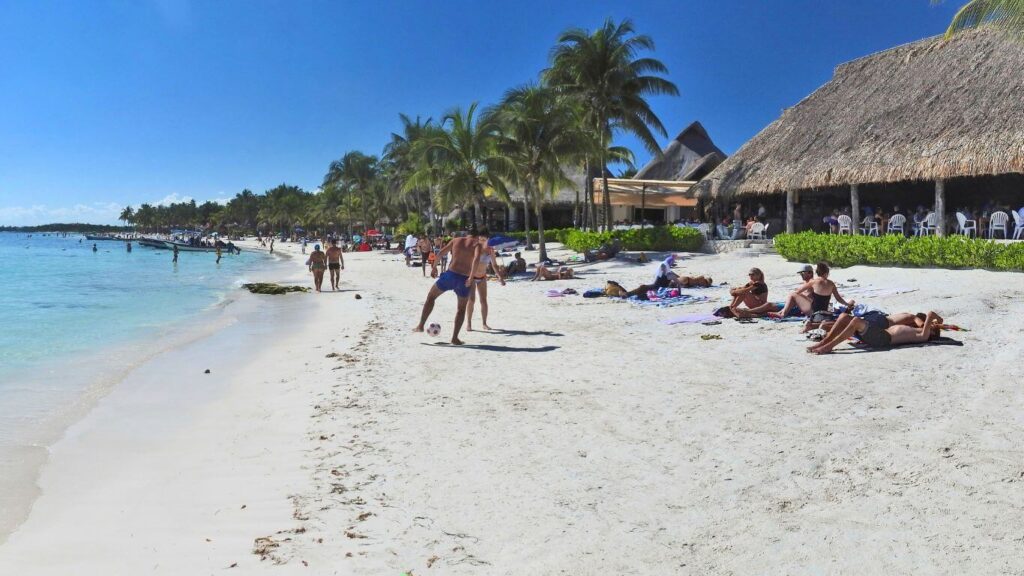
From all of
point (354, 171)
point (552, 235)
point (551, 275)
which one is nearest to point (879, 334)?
point (551, 275)

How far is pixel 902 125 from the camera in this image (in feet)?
53.2

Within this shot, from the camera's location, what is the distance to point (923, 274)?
12.1m

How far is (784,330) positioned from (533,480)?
5.20m

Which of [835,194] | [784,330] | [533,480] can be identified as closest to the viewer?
[533,480]

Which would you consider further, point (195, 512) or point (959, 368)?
point (959, 368)

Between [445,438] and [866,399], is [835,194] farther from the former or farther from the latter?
[445,438]

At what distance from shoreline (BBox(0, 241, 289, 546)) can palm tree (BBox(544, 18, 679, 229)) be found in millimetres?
15340

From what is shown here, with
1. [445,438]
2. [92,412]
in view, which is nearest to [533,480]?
[445,438]

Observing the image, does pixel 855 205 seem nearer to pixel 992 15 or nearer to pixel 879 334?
pixel 992 15

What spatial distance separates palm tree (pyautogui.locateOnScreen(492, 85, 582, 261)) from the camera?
2306 cm

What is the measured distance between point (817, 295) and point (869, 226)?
11.0 meters

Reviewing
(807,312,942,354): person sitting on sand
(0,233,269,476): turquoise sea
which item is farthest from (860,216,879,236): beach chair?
(0,233,269,476): turquoise sea

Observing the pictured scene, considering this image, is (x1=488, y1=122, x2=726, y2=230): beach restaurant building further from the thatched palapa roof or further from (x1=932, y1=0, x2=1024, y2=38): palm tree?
(x1=932, y1=0, x2=1024, y2=38): palm tree

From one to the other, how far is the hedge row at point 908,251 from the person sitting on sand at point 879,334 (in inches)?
250
